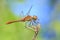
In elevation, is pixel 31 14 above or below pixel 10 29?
above

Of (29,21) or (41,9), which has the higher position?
(41,9)

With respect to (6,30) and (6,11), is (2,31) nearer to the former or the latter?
(6,30)

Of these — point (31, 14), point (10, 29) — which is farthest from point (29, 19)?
point (10, 29)

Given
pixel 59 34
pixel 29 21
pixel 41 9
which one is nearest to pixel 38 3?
pixel 41 9

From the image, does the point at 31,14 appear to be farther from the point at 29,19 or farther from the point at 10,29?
the point at 10,29
